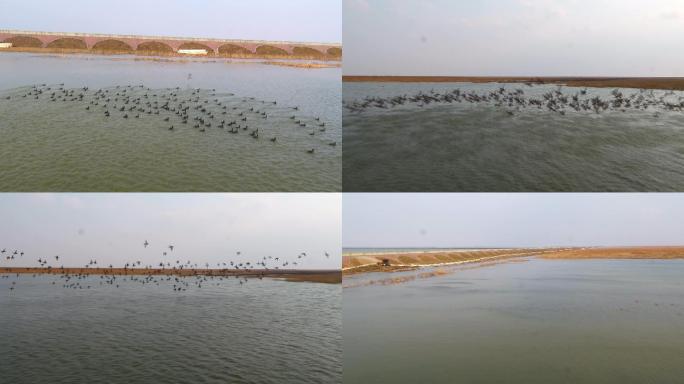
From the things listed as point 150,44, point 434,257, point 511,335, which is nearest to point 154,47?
point 150,44

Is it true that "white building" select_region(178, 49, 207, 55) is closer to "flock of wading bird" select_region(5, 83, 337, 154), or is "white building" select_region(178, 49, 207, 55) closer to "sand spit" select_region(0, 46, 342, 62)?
"sand spit" select_region(0, 46, 342, 62)

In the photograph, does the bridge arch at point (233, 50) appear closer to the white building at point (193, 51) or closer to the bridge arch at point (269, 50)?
the bridge arch at point (269, 50)

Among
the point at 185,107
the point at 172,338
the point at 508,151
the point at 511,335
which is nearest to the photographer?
the point at 511,335

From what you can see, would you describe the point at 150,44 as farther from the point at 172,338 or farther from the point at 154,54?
the point at 172,338

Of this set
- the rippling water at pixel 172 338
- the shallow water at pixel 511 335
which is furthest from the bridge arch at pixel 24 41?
the shallow water at pixel 511 335

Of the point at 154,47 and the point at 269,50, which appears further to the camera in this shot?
the point at 269,50

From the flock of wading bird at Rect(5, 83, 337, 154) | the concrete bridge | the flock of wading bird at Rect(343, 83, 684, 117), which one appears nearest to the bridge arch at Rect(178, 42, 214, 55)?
the concrete bridge
